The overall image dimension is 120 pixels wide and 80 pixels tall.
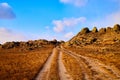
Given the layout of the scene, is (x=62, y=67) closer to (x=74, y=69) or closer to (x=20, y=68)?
(x=74, y=69)

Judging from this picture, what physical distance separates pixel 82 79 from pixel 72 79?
1047 mm

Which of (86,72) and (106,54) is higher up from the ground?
(106,54)

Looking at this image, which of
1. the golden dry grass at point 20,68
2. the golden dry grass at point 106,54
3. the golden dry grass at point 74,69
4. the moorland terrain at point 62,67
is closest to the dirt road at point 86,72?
the moorland terrain at point 62,67

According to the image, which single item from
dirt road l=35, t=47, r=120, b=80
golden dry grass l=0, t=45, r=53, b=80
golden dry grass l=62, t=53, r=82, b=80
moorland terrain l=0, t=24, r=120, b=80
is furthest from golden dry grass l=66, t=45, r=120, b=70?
golden dry grass l=0, t=45, r=53, b=80

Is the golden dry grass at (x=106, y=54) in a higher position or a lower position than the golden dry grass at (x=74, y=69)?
higher

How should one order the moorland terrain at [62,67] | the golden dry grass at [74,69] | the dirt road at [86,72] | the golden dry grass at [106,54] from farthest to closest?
the golden dry grass at [106,54], the moorland terrain at [62,67], the golden dry grass at [74,69], the dirt road at [86,72]

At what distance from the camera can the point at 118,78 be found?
2230 cm

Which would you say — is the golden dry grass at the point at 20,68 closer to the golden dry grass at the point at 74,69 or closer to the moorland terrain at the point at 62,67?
the moorland terrain at the point at 62,67

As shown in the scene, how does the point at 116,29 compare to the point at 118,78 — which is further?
the point at 116,29

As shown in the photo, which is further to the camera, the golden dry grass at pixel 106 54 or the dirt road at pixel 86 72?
the golden dry grass at pixel 106 54

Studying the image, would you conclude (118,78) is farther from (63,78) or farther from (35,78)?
(35,78)

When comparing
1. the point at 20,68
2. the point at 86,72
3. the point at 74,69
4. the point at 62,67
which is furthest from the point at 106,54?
the point at 86,72

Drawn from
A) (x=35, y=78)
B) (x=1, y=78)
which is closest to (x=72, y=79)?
(x=35, y=78)

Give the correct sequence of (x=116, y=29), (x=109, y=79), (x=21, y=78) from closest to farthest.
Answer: (x=109, y=79) < (x=21, y=78) < (x=116, y=29)
